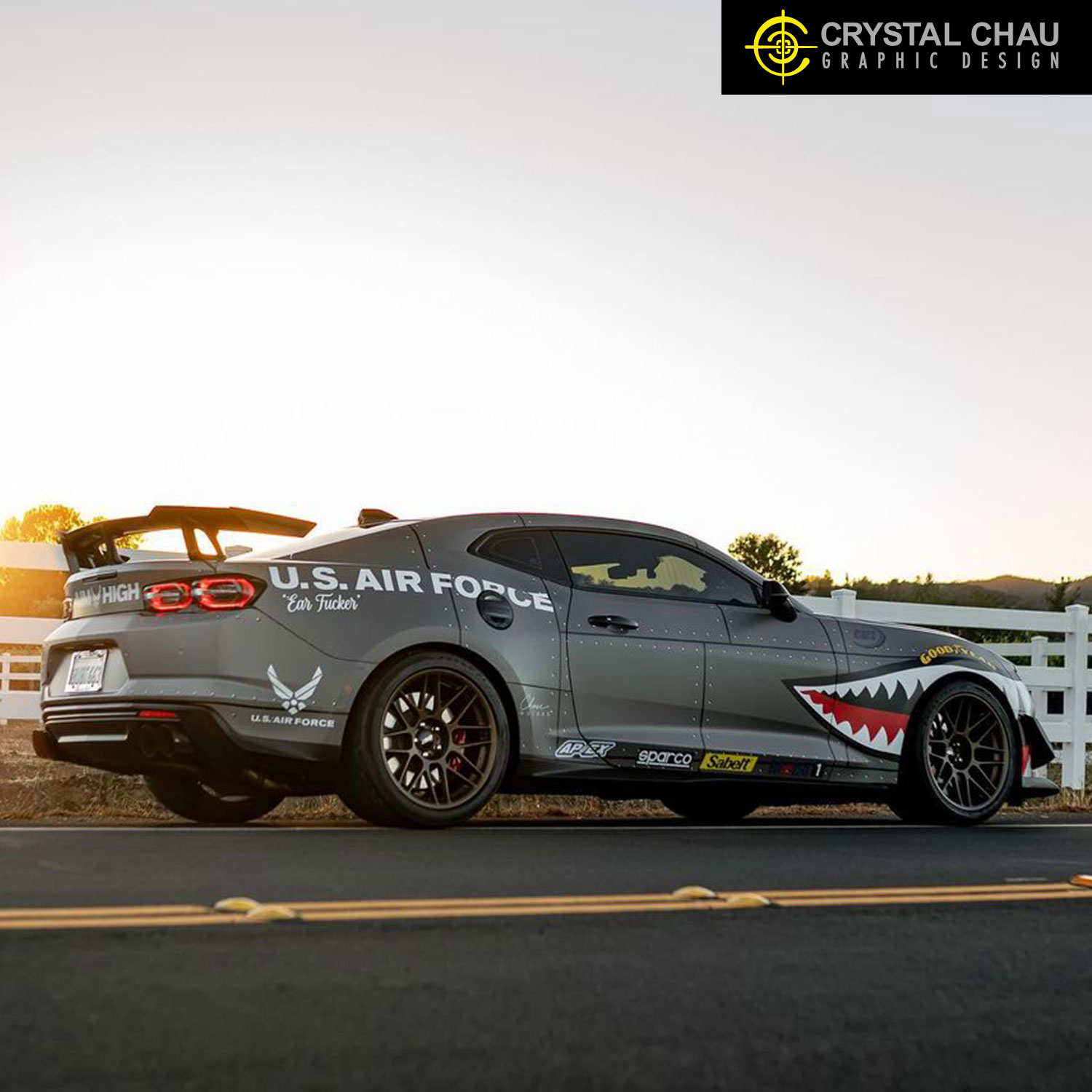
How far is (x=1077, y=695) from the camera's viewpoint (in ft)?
49.5

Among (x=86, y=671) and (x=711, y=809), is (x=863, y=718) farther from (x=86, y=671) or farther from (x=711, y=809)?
(x=86, y=671)

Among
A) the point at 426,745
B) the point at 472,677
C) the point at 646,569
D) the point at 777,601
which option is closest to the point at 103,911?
the point at 426,745

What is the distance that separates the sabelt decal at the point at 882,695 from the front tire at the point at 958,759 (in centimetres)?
11

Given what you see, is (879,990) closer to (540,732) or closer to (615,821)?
(540,732)

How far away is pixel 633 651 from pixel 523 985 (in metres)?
4.73

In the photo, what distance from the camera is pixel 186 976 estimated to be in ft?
13.7

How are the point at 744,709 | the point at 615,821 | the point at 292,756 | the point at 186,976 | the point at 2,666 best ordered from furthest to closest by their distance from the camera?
the point at 2,666 < the point at 615,821 < the point at 744,709 < the point at 292,756 < the point at 186,976

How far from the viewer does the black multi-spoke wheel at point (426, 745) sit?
7980 millimetres

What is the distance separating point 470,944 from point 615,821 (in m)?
5.26

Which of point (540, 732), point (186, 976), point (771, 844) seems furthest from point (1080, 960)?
point (540, 732)

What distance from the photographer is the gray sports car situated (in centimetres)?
793

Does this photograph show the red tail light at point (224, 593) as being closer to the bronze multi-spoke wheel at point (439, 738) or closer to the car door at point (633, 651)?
the bronze multi-spoke wheel at point (439, 738)

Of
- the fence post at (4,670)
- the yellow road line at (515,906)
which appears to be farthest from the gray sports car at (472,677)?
the fence post at (4,670)

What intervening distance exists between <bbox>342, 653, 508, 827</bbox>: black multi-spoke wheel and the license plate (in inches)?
52.6
